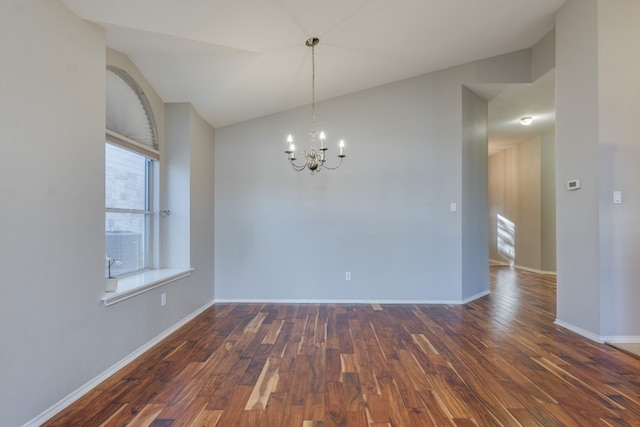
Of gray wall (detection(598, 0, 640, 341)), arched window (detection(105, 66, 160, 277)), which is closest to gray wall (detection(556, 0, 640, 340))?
gray wall (detection(598, 0, 640, 341))

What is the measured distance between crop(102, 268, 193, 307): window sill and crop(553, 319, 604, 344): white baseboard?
4037 millimetres

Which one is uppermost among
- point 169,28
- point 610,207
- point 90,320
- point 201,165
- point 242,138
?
point 169,28

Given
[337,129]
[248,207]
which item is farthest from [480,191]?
[248,207]

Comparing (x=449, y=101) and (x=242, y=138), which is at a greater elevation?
(x=449, y=101)

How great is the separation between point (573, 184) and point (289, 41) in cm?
307

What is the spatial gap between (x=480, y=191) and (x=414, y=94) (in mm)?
1711

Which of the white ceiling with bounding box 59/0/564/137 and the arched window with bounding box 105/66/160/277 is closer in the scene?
the white ceiling with bounding box 59/0/564/137

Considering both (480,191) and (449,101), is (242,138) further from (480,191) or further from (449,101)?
(480,191)

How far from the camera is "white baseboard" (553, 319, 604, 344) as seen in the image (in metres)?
2.75

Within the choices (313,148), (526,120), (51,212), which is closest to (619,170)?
(313,148)

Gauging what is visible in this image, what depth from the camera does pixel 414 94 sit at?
13.7ft

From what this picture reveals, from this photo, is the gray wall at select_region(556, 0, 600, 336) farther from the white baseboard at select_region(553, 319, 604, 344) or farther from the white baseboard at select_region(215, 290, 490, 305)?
the white baseboard at select_region(215, 290, 490, 305)

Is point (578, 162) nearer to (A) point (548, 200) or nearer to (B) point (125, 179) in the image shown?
(A) point (548, 200)

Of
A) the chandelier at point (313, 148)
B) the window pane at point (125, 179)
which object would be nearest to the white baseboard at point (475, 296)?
the chandelier at point (313, 148)
